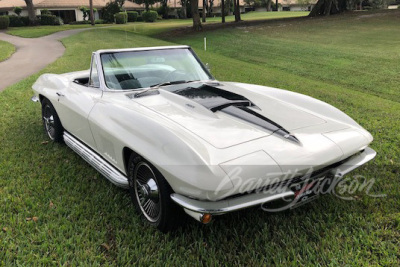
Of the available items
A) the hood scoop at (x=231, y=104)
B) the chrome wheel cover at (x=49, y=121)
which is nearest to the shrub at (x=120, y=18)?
the chrome wheel cover at (x=49, y=121)

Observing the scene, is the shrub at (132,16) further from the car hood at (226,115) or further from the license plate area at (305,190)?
the license plate area at (305,190)

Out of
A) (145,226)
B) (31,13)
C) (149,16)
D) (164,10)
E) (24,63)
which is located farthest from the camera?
(164,10)

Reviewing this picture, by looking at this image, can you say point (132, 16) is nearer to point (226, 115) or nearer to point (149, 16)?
point (149, 16)

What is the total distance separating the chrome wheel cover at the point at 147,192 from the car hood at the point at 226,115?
458 mm

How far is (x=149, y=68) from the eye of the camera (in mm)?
3910

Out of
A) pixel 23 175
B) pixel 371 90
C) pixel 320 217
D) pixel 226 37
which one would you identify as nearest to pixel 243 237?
pixel 320 217

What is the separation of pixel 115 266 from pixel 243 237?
97cm

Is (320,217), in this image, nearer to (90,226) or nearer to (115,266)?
(115,266)

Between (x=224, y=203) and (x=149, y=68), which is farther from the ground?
(x=149, y=68)

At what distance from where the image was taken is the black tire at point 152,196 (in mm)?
2371

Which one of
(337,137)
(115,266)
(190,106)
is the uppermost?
(190,106)

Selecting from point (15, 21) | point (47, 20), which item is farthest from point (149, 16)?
point (15, 21)

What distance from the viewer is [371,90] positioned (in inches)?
359

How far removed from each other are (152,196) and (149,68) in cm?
190
